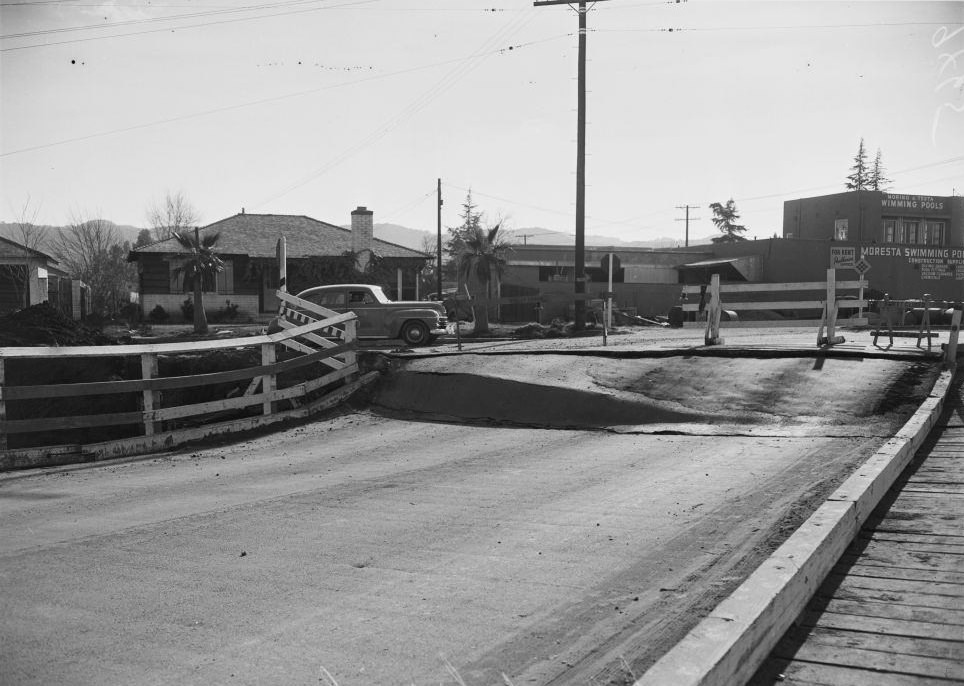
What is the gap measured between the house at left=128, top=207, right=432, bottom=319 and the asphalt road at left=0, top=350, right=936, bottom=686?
31.9 meters

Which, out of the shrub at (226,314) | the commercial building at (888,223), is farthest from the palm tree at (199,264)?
the commercial building at (888,223)

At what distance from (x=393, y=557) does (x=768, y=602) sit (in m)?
2.54

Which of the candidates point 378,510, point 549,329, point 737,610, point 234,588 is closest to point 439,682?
point 737,610

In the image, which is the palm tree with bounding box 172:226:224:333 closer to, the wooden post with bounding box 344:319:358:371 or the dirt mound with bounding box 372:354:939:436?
the wooden post with bounding box 344:319:358:371

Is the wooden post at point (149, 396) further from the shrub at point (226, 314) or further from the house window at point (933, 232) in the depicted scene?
the house window at point (933, 232)

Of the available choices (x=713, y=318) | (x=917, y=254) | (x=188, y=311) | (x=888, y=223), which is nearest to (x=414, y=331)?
(x=713, y=318)

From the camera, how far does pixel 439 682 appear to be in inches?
144

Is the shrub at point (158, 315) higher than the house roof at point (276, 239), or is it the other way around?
the house roof at point (276, 239)

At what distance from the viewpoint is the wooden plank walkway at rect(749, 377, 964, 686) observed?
3.69 meters

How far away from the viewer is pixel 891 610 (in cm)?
439

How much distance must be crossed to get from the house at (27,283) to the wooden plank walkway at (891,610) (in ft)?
117

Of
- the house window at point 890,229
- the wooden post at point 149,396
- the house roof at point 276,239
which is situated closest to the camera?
the wooden post at point 149,396

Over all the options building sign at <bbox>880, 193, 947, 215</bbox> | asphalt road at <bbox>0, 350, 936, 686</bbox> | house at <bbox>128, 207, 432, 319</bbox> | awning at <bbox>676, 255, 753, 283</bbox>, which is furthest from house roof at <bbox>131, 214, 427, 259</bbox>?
building sign at <bbox>880, 193, 947, 215</bbox>

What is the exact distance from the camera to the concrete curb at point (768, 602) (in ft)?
10.4
